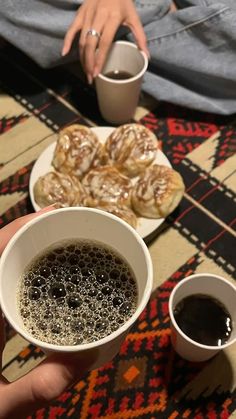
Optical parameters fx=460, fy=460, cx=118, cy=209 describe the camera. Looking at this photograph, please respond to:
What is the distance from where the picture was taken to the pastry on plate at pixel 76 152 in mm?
1010

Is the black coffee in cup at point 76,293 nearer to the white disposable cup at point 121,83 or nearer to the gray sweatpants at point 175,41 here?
the white disposable cup at point 121,83

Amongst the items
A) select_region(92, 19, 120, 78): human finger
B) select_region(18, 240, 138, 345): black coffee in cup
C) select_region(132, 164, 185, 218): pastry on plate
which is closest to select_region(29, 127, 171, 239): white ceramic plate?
select_region(132, 164, 185, 218): pastry on plate

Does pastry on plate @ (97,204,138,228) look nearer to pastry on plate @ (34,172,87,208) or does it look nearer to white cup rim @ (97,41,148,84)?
pastry on plate @ (34,172,87,208)

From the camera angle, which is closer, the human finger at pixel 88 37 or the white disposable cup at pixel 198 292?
the white disposable cup at pixel 198 292

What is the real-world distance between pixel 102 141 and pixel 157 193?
0.72 ft

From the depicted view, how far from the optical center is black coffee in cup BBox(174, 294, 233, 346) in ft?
2.67

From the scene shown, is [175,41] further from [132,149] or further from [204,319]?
[204,319]

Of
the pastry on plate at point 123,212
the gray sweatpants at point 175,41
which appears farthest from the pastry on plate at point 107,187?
the gray sweatpants at point 175,41

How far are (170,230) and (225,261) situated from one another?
139 millimetres

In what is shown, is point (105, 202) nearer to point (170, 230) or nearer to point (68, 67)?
→ point (170, 230)

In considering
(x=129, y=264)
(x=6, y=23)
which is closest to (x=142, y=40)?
(x=6, y=23)

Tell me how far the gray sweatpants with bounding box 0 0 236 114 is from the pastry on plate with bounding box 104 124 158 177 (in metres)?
0.26

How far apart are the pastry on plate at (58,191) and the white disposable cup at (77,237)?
36 cm

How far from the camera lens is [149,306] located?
95 centimetres
